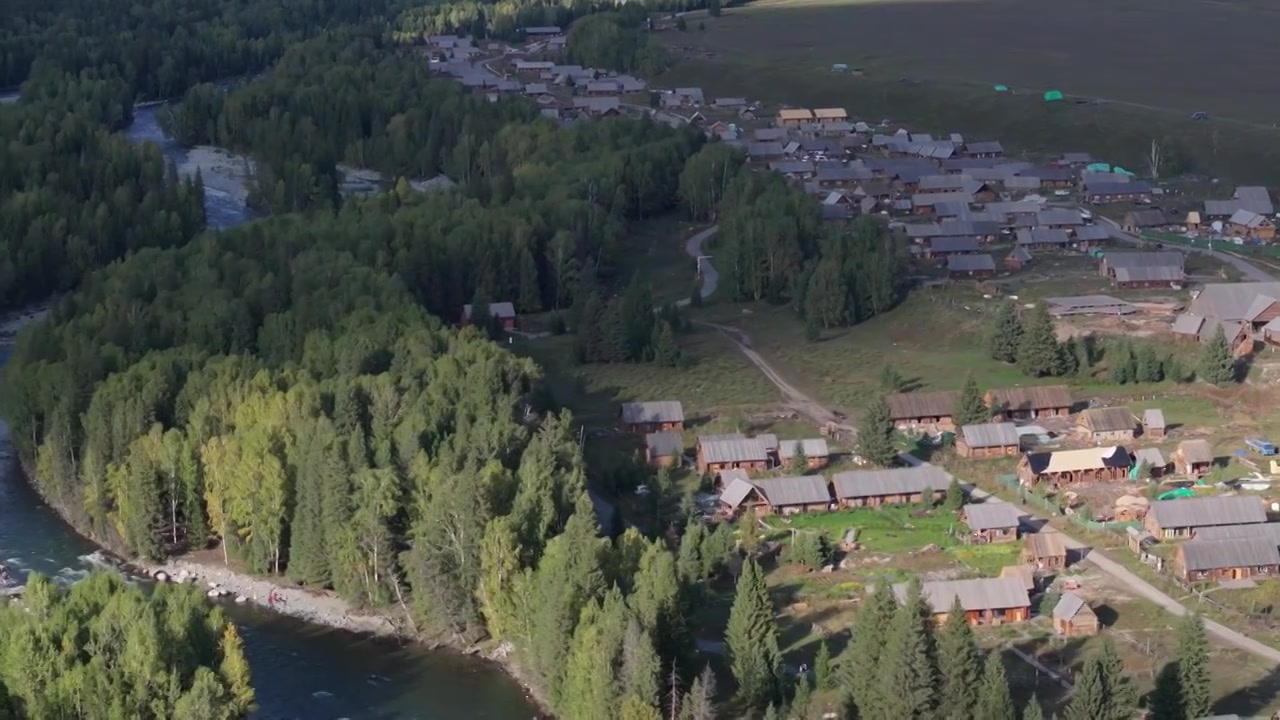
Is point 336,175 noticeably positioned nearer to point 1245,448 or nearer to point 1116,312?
point 1116,312

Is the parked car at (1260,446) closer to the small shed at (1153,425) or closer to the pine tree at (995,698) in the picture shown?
the small shed at (1153,425)

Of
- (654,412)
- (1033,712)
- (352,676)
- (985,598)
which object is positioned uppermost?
(1033,712)

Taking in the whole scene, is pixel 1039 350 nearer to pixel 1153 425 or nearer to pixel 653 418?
pixel 1153 425

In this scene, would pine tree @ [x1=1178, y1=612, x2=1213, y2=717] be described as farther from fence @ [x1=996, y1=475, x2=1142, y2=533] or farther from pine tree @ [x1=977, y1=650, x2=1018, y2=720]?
fence @ [x1=996, y1=475, x2=1142, y2=533]

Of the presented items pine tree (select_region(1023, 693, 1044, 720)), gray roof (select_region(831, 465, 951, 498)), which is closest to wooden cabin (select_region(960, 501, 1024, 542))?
gray roof (select_region(831, 465, 951, 498))

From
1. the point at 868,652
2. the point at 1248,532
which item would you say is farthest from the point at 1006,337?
the point at 868,652

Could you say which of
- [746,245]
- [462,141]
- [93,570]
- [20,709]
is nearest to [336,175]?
[462,141]

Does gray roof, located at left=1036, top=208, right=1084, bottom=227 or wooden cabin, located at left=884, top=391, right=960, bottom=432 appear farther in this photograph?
gray roof, located at left=1036, top=208, right=1084, bottom=227
